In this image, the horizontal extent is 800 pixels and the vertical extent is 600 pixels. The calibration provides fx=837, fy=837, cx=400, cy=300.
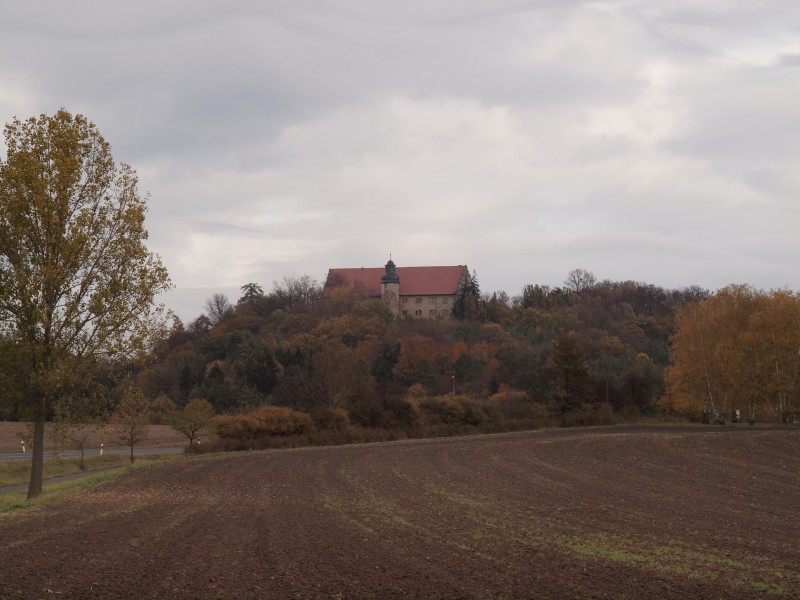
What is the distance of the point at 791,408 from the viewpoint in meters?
69.8

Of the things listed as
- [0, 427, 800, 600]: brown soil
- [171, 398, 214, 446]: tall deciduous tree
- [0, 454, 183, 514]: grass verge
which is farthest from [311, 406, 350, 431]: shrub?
[0, 427, 800, 600]: brown soil

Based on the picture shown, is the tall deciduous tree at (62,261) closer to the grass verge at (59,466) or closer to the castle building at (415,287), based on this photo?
the grass verge at (59,466)

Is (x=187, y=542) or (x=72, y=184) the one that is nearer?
(x=187, y=542)

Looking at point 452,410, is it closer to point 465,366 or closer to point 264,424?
point 264,424

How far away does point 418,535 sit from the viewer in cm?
1664

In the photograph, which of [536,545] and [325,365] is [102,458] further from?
[536,545]

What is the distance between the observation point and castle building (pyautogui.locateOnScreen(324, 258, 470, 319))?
506 feet

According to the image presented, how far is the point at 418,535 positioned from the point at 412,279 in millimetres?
140382

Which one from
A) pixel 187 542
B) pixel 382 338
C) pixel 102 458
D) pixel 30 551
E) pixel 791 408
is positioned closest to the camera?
pixel 30 551

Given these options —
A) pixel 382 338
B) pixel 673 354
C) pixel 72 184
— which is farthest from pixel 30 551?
pixel 382 338

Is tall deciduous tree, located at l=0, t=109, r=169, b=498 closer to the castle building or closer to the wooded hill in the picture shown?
the wooded hill

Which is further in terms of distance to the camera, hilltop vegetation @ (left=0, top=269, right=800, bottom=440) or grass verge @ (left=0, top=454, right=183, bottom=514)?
hilltop vegetation @ (left=0, top=269, right=800, bottom=440)

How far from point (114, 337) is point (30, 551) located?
12.7 m

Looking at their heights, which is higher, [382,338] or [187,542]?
[382,338]
